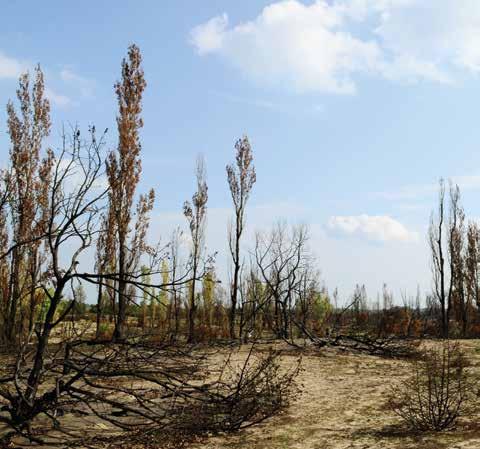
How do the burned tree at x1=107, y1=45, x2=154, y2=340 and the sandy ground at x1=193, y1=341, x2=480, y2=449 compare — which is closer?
the sandy ground at x1=193, y1=341, x2=480, y2=449

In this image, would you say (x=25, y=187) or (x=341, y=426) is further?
(x=25, y=187)

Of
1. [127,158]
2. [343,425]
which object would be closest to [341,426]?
[343,425]

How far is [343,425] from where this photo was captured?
6.73 meters

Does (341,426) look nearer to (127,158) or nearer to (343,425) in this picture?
(343,425)

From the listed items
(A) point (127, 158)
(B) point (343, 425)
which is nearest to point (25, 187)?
(A) point (127, 158)

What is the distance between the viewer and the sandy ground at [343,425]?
5.77 meters

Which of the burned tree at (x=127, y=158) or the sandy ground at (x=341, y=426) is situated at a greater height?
the burned tree at (x=127, y=158)

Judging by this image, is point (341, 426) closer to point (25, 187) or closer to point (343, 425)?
point (343, 425)

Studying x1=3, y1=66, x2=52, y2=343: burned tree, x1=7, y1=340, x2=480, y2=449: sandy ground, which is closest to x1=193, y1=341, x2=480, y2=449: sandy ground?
x1=7, y1=340, x2=480, y2=449: sandy ground

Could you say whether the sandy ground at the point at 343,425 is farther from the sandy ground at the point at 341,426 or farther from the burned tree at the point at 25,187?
the burned tree at the point at 25,187

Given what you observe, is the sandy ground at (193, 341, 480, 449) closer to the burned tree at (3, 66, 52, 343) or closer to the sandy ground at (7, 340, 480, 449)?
the sandy ground at (7, 340, 480, 449)

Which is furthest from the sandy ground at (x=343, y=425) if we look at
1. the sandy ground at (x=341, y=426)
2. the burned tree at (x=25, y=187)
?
the burned tree at (x=25, y=187)

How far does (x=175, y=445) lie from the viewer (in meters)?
6.05

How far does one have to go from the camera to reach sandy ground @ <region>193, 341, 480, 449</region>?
577 cm
